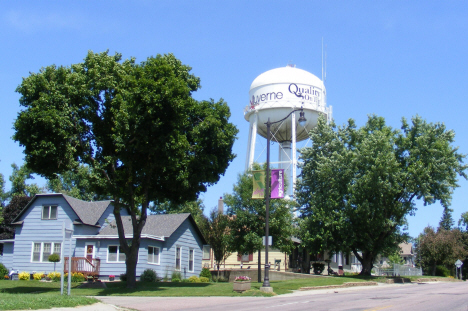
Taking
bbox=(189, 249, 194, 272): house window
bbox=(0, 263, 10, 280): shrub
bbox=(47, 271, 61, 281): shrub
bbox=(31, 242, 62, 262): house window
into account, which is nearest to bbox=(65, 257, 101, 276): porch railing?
bbox=(47, 271, 61, 281): shrub

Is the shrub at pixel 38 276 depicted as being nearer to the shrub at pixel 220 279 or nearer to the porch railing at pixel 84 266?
the porch railing at pixel 84 266

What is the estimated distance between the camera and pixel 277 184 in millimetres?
24844

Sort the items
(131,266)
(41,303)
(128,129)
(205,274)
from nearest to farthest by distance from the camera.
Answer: (41,303)
(128,129)
(131,266)
(205,274)

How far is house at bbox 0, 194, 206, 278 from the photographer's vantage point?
3419 cm

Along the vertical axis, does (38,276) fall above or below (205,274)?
below

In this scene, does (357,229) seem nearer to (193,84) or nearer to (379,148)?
(379,148)

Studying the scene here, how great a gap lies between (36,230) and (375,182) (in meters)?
24.1

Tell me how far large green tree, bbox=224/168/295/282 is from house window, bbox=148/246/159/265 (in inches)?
205

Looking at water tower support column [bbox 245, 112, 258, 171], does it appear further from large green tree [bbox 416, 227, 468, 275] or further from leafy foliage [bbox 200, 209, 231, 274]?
large green tree [bbox 416, 227, 468, 275]

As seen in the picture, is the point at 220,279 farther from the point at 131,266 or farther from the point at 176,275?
the point at 131,266

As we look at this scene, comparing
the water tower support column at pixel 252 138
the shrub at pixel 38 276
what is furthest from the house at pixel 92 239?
the water tower support column at pixel 252 138

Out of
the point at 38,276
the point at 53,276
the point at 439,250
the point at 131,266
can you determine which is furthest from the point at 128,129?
the point at 439,250

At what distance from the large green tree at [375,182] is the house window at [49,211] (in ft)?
59.4

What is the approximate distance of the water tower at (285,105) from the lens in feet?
151
